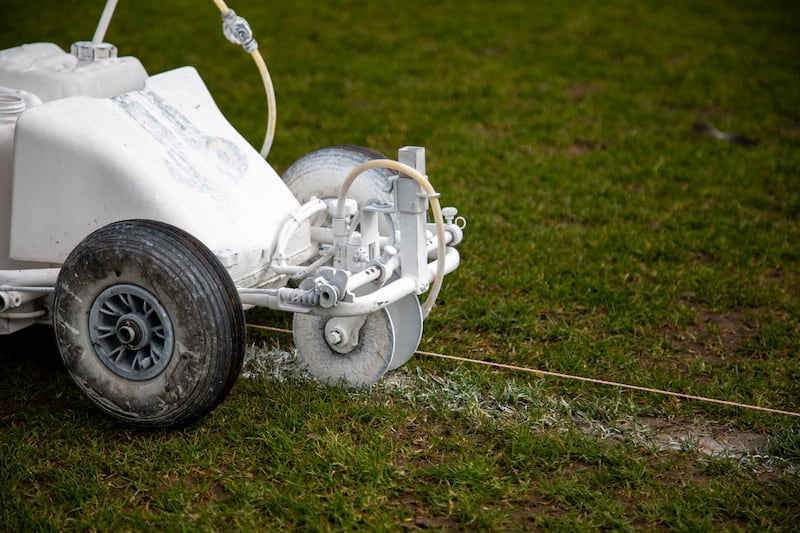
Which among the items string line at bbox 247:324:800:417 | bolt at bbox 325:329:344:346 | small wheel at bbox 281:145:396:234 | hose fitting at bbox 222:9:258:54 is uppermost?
hose fitting at bbox 222:9:258:54

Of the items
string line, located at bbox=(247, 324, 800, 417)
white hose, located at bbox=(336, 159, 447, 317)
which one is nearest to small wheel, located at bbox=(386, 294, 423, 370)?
white hose, located at bbox=(336, 159, 447, 317)

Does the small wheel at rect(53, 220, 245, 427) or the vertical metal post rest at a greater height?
the vertical metal post

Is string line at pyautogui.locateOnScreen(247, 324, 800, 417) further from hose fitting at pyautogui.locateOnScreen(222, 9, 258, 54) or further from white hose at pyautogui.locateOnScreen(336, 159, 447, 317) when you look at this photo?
hose fitting at pyautogui.locateOnScreen(222, 9, 258, 54)

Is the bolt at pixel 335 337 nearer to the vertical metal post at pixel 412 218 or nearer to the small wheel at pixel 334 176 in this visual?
the vertical metal post at pixel 412 218

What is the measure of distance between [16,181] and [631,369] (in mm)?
2552

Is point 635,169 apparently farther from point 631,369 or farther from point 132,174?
point 132,174

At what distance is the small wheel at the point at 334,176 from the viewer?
407 cm

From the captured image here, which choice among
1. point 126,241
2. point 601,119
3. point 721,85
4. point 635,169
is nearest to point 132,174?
point 126,241

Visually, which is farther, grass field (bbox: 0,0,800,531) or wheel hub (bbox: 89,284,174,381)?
wheel hub (bbox: 89,284,174,381)

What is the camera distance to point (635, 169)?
622 cm

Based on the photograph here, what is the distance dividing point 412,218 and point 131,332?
1.05m

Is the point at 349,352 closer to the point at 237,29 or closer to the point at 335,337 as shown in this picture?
the point at 335,337

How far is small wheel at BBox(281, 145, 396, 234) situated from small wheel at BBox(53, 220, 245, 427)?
1064mm

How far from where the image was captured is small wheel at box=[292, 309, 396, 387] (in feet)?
11.4
